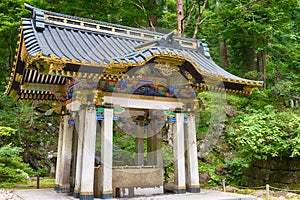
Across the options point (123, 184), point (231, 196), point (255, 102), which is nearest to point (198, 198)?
point (231, 196)

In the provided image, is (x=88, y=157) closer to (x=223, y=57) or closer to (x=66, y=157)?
(x=66, y=157)

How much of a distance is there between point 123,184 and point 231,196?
2695 millimetres

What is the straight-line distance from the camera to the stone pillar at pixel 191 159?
25.0 ft

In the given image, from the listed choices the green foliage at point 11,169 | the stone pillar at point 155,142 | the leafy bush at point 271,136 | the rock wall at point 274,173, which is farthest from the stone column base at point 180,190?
the green foliage at point 11,169

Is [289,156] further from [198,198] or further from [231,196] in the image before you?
[198,198]

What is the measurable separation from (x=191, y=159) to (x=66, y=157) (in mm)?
3426

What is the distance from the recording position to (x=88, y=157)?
20.6 feet

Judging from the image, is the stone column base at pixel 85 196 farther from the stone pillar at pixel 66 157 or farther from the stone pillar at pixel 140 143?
the stone pillar at pixel 140 143

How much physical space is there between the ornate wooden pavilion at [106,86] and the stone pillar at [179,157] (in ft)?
0.08

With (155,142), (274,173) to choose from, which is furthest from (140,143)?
(274,173)

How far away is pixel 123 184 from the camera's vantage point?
7.12 m

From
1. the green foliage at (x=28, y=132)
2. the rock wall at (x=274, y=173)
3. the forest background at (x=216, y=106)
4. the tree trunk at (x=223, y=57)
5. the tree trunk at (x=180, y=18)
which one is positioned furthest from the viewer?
the tree trunk at (x=223, y=57)

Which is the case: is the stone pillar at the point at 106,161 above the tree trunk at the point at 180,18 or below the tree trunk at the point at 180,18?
below

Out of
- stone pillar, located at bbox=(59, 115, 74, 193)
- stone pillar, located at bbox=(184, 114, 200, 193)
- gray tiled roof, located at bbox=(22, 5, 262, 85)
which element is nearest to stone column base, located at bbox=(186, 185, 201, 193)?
stone pillar, located at bbox=(184, 114, 200, 193)
